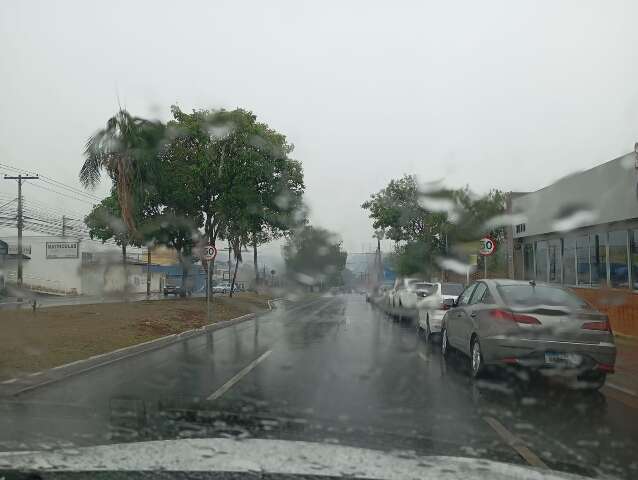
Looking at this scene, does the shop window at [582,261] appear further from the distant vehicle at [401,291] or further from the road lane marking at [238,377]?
the road lane marking at [238,377]

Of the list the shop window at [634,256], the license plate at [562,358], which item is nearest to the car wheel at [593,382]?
the license plate at [562,358]

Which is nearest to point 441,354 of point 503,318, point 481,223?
point 503,318

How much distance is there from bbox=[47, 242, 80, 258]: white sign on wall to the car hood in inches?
2512

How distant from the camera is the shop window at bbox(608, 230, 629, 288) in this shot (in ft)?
53.7

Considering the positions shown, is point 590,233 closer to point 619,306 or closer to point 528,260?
point 619,306

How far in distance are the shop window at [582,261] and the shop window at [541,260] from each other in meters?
2.56

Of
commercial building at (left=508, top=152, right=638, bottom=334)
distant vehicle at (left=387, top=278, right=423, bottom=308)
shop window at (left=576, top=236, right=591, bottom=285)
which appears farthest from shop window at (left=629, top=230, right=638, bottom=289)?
distant vehicle at (left=387, top=278, right=423, bottom=308)

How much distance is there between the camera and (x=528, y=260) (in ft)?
77.7

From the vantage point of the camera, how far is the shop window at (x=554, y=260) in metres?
20.9

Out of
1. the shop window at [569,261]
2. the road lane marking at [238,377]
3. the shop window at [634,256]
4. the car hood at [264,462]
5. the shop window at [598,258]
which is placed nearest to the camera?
the car hood at [264,462]

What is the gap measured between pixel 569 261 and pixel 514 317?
12.9m

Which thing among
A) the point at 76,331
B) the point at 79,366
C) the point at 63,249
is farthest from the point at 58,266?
the point at 79,366

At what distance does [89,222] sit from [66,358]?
3638 cm

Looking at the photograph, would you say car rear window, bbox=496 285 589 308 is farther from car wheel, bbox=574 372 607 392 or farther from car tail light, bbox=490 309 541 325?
car wheel, bbox=574 372 607 392
